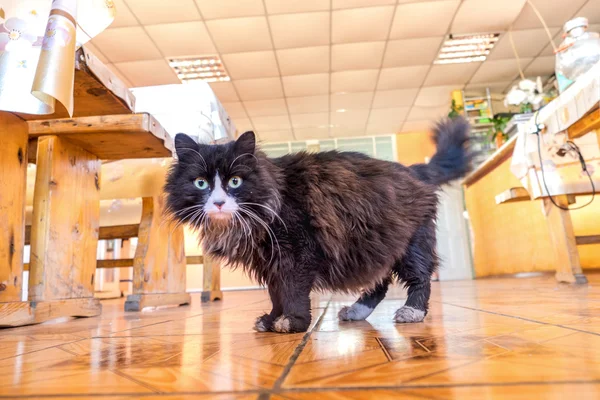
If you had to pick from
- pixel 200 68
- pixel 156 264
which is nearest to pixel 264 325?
pixel 156 264

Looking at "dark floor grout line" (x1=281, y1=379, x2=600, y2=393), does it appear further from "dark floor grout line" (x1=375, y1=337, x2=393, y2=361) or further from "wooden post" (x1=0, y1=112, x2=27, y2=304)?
"wooden post" (x1=0, y1=112, x2=27, y2=304)

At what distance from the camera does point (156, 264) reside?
2.60 metres

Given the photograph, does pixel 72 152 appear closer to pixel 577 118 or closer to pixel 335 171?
pixel 335 171

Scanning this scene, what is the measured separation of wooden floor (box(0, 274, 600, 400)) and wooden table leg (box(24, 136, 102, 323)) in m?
0.72

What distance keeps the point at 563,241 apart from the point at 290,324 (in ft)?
8.80

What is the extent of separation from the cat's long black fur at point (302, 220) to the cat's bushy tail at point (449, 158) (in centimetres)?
18

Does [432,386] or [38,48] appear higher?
[38,48]

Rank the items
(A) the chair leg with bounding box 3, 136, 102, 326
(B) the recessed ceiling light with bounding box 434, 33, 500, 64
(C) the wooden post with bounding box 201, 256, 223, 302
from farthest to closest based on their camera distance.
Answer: (B) the recessed ceiling light with bounding box 434, 33, 500, 64 → (C) the wooden post with bounding box 201, 256, 223, 302 → (A) the chair leg with bounding box 3, 136, 102, 326

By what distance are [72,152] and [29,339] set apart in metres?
1.08

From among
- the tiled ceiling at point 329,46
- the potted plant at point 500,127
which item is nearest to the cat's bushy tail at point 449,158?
the tiled ceiling at point 329,46

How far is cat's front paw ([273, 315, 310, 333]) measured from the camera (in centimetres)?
109

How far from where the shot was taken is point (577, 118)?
2332 mm

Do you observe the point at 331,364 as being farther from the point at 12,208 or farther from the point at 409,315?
the point at 12,208

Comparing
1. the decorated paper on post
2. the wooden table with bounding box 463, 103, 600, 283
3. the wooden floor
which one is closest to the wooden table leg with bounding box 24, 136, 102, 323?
the decorated paper on post
